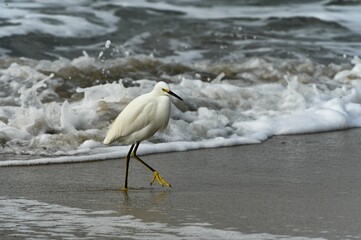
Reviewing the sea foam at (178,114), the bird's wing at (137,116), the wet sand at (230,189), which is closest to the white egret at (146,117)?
the bird's wing at (137,116)

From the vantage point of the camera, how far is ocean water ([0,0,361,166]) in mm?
7648

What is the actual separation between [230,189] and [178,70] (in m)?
6.49

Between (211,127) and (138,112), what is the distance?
93.0 inches

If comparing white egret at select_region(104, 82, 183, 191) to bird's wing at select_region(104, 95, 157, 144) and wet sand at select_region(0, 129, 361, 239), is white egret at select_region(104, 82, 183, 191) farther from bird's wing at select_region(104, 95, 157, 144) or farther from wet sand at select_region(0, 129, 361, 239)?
wet sand at select_region(0, 129, 361, 239)

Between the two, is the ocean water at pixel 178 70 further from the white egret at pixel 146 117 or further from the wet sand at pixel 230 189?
the white egret at pixel 146 117

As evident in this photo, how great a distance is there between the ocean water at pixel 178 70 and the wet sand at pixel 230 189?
0.41 m

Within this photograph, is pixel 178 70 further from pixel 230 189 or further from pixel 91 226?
pixel 91 226

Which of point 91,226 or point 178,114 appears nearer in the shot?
point 91,226

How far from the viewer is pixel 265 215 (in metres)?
4.88

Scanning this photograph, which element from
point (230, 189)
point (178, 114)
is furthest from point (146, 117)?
point (178, 114)

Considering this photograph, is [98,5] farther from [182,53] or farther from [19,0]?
[182,53]

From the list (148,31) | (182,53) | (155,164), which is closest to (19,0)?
(148,31)

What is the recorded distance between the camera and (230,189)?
5734 mm

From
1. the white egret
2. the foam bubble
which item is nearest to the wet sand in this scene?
the foam bubble
